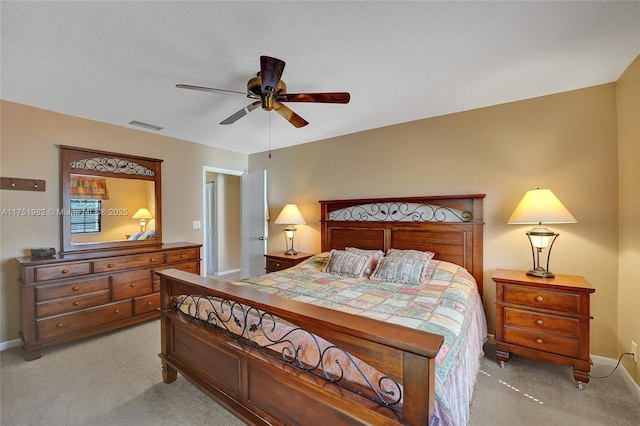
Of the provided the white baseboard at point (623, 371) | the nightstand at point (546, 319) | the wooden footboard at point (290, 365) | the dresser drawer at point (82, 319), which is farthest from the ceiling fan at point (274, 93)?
the white baseboard at point (623, 371)

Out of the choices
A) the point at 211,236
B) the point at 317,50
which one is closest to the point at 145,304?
the point at 211,236

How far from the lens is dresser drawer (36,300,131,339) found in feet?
8.83

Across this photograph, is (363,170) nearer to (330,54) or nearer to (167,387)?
(330,54)

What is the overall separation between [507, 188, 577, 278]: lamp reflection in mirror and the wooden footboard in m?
2.06

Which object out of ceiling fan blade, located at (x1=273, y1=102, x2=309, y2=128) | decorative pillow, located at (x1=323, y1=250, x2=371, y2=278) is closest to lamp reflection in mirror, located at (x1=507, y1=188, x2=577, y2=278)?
decorative pillow, located at (x1=323, y1=250, x2=371, y2=278)

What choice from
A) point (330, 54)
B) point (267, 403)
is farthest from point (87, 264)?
point (330, 54)

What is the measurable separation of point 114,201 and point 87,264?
3.29 ft

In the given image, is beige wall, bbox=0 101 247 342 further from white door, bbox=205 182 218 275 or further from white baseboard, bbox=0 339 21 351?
white door, bbox=205 182 218 275

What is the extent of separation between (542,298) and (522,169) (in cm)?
133

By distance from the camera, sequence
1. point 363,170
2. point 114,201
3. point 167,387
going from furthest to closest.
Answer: point 363,170, point 114,201, point 167,387

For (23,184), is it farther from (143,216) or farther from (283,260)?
(283,260)

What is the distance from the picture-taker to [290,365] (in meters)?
1.38

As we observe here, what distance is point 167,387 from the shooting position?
219 centimetres

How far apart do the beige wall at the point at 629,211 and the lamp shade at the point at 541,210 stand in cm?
41
